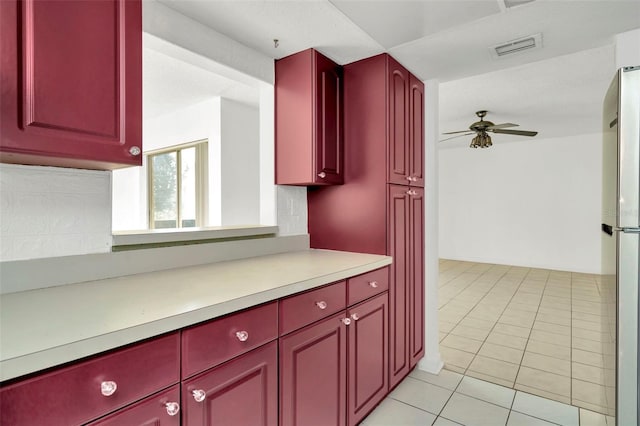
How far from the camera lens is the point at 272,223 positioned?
2.18 m

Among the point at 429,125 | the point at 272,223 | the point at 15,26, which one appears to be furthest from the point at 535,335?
the point at 15,26

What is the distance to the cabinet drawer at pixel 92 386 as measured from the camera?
70 centimetres

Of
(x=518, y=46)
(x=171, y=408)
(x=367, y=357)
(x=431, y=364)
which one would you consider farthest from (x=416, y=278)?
(x=171, y=408)

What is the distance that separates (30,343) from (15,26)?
0.85 m

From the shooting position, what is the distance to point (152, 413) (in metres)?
0.89

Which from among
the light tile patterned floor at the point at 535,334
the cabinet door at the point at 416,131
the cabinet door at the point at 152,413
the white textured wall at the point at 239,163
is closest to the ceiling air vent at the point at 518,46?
the cabinet door at the point at 416,131

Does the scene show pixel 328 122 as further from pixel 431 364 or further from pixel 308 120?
pixel 431 364

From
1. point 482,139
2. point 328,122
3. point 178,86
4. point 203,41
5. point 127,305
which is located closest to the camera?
point 127,305

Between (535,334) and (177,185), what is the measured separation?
4.31m

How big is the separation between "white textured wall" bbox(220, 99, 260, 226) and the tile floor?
8.36ft

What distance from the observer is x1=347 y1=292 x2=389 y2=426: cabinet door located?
168 centimetres

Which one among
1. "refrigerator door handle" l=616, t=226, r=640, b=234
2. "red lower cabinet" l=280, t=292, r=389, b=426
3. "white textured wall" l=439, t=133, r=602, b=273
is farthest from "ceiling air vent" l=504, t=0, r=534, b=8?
"white textured wall" l=439, t=133, r=602, b=273

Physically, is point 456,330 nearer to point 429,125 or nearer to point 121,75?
point 429,125

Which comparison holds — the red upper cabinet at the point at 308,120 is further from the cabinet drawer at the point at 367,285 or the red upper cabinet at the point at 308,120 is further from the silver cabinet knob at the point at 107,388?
the silver cabinet knob at the point at 107,388
